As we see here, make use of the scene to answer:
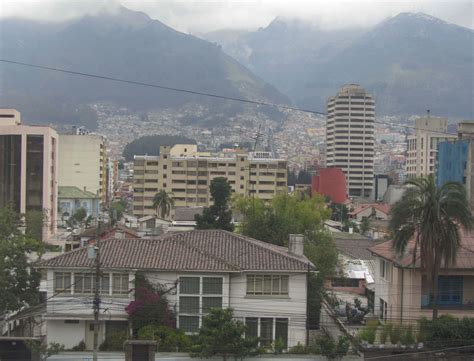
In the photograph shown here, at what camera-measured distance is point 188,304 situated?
27547 mm

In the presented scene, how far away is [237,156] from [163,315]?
102534mm

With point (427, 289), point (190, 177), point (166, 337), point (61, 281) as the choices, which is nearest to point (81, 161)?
point (190, 177)

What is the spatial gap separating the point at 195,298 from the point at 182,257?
1544 mm

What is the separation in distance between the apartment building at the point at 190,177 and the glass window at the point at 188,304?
93250 millimetres

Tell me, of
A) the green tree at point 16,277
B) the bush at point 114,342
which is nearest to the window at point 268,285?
the bush at point 114,342

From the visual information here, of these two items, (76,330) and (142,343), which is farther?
(76,330)

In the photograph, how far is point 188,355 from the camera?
83.5ft

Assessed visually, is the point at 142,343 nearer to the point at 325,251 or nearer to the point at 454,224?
the point at 454,224

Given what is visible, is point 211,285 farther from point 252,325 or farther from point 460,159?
point 460,159

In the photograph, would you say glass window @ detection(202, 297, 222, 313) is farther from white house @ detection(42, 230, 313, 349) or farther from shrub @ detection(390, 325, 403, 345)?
shrub @ detection(390, 325, 403, 345)

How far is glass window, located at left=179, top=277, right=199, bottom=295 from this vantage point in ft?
90.8

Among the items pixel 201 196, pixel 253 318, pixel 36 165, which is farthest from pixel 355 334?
pixel 201 196

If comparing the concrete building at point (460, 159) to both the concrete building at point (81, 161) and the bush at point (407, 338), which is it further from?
the bush at point (407, 338)

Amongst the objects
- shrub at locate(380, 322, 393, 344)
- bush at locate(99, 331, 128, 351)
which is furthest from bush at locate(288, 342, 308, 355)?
bush at locate(99, 331, 128, 351)
